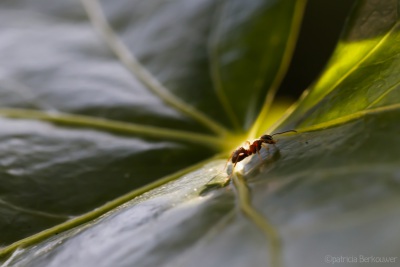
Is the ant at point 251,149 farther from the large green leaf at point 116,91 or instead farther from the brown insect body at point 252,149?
the large green leaf at point 116,91

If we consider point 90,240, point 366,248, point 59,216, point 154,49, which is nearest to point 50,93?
point 154,49

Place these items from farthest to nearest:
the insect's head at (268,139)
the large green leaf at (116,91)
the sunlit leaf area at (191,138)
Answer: the large green leaf at (116,91) → the insect's head at (268,139) → the sunlit leaf area at (191,138)

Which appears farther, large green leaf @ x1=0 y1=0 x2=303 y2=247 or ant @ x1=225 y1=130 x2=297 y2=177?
large green leaf @ x1=0 y1=0 x2=303 y2=247

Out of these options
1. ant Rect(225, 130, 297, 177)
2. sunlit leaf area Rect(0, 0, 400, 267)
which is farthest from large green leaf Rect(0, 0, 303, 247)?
ant Rect(225, 130, 297, 177)

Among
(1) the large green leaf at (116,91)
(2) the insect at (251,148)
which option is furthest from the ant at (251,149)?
(1) the large green leaf at (116,91)

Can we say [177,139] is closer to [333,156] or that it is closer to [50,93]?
[50,93]

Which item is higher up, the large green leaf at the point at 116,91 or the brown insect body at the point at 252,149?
the large green leaf at the point at 116,91

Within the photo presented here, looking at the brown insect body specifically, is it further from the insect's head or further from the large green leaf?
the large green leaf

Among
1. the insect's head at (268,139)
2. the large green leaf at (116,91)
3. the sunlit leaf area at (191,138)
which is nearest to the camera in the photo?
the sunlit leaf area at (191,138)
